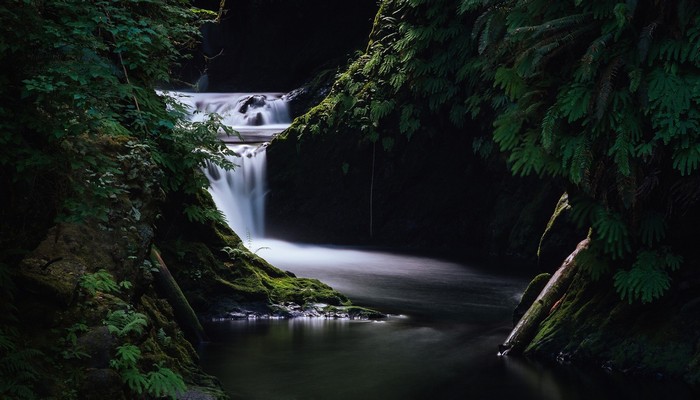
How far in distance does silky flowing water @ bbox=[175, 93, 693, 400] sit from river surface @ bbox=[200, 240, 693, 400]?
12mm

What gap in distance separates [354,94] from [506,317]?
394 inches

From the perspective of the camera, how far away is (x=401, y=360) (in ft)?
27.0

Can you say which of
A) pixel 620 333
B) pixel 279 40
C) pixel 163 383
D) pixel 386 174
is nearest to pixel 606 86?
pixel 620 333

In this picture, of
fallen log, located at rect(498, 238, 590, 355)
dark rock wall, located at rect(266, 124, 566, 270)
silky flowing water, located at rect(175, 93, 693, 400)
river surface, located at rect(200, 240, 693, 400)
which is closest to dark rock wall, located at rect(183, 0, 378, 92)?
dark rock wall, located at rect(266, 124, 566, 270)

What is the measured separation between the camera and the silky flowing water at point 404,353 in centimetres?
720

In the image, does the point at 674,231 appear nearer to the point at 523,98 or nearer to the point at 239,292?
the point at 523,98

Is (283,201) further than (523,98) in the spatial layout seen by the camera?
Yes

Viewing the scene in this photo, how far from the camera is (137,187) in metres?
5.71

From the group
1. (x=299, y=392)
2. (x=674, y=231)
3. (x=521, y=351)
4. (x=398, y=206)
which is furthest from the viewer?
(x=398, y=206)

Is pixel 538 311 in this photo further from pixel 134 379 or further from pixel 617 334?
pixel 134 379

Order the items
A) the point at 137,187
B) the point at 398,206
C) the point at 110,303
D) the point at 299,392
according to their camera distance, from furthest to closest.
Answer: the point at 398,206 < the point at 299,392 < the point at 137,187 < the point at 110,303

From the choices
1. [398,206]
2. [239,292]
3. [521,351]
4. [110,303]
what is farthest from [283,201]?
[110,303]

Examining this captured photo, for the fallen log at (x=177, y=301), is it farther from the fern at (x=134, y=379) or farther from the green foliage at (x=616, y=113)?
the green foliage at (x=616, y=113)

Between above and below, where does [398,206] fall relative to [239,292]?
above
